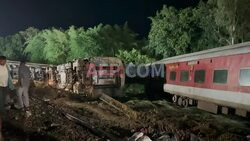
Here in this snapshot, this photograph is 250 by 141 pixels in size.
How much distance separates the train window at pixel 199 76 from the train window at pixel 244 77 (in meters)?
3.00

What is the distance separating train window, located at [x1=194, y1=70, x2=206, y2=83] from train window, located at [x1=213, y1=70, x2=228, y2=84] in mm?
985

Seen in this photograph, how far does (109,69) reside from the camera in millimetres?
19359

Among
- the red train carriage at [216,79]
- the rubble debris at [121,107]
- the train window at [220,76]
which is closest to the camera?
the red train carriage at [216,79]

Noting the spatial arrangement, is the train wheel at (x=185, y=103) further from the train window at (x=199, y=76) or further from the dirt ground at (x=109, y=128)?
the dirt ground at (x=109, y=128)

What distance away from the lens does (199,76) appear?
14.3 m

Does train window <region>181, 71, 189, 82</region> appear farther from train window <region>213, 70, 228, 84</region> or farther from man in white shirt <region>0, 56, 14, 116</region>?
man in white shirt <region>0, 56, 14, 116</region>

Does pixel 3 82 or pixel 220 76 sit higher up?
pixel 220 76

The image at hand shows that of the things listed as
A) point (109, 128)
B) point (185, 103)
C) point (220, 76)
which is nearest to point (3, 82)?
point (109, 128)

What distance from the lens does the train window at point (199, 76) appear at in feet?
45.4

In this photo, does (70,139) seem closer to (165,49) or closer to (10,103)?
(10,103)

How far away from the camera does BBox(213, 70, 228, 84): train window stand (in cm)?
1201

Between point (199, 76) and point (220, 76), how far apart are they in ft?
6.40

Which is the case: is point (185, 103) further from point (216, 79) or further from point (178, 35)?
point (178, 35)

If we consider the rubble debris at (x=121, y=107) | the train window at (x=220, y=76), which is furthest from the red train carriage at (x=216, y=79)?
the rubble debris at (x=121, y=107)
